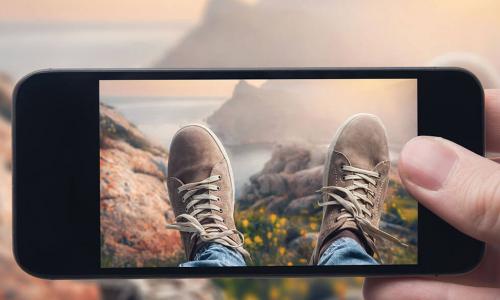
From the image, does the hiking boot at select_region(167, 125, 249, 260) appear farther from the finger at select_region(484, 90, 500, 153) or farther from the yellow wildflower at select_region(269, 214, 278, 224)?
the finger at select_region(484, 90, 500, 153)

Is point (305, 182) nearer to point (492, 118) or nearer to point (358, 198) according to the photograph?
point (358, 198)

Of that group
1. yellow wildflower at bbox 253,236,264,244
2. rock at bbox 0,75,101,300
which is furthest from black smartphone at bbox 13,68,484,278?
rock at bbox 0,75,101,300

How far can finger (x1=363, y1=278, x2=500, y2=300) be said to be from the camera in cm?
63

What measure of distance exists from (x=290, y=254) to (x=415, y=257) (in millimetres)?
128

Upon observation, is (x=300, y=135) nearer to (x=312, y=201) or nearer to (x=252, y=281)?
(x=312, y=201)

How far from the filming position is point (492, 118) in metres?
0.67

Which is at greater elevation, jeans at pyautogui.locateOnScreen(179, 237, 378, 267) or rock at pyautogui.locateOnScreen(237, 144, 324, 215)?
rock at pyautogui.locateOnScreen(237, 144, 324, 215)

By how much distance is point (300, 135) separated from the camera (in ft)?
2.06

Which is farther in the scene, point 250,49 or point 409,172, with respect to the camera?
point 250,49

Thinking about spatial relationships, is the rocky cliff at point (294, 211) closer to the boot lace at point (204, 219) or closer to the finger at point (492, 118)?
the boot lace at point (204, 219)

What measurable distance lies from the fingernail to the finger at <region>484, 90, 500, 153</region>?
109 mm

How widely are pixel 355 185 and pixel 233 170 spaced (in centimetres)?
13

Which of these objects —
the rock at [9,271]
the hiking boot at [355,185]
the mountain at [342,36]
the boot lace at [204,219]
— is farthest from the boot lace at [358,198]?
the rock at [9,271]

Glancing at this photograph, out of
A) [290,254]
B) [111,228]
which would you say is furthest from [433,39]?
[111,228]
